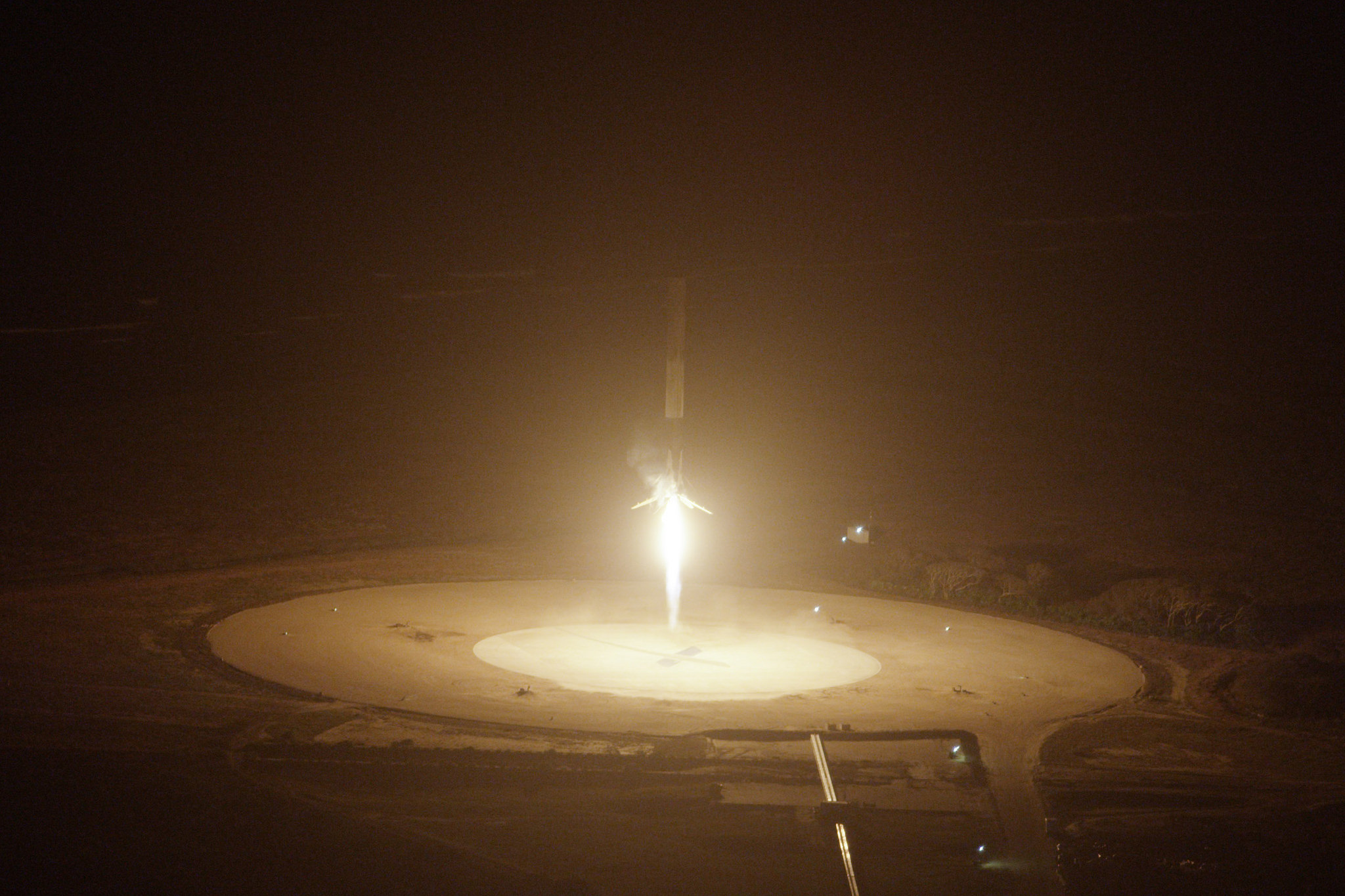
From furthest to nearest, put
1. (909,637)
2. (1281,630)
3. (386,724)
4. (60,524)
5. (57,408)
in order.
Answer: (57,408) < (60,524) < (1281,630) < (909,637) < (386,724)

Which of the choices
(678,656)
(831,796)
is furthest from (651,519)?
(831,796)

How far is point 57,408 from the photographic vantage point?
2498 centimetres

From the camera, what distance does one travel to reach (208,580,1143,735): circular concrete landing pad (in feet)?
33.5

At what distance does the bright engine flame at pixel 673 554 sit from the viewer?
13927mm

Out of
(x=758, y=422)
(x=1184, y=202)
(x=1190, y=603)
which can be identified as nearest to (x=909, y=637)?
(x=1190, y=603)

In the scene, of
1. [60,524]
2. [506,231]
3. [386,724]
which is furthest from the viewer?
[60,524]

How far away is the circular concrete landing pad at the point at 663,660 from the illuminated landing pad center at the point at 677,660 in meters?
0.03

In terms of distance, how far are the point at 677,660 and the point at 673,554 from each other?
7.84 m

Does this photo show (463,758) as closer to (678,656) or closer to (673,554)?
(678,656)

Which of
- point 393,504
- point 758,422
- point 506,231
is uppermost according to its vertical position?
point 758,422

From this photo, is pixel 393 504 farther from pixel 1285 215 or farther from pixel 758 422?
pixel 1285 215

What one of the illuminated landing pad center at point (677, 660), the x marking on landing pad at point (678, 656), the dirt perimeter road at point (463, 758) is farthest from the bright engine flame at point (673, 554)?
the dirt perimeter road at point (463, 758)

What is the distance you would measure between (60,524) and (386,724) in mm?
11822

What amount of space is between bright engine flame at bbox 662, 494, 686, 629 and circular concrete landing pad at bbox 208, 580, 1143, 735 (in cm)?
22
